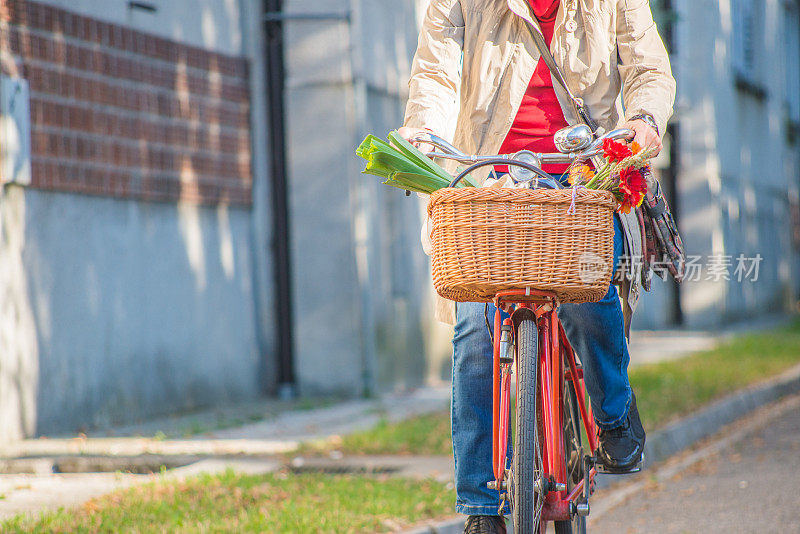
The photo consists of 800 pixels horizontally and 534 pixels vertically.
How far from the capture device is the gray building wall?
698cm

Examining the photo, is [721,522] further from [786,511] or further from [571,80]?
[571,80]

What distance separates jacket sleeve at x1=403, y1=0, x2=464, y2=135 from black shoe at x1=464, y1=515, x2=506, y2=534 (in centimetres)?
115

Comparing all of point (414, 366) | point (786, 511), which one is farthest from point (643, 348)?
point (786, 511)

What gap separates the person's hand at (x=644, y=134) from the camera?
3197mm

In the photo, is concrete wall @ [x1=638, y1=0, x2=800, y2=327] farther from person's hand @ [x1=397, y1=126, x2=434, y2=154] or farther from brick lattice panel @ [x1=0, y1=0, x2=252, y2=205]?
person's hand @ [x1=397, y1=126, x2=434, y2=154]

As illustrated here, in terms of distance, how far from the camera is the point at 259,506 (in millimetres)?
4992

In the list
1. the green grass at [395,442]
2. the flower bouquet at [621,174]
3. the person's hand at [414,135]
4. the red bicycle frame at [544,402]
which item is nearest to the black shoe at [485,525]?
the red bicycle frame at [544,402]

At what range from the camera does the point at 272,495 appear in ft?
17.2

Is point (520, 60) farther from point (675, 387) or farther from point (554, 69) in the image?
point (675, 387)

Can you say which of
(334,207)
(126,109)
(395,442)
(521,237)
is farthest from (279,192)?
(521,237)

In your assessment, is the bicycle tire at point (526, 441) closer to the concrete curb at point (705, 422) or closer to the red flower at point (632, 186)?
the red flower at point (632, 186)

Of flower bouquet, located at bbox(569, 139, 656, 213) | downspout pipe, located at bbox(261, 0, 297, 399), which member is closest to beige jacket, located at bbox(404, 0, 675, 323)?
flower bouquet, located at bbox(569, 139, 656, 213)

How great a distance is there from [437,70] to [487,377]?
94 centimetres

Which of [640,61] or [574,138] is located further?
[640,61]
